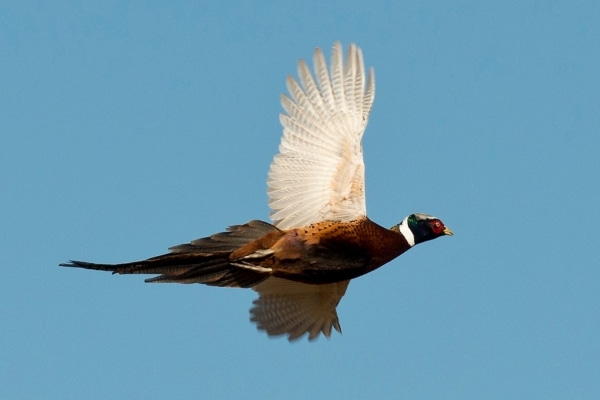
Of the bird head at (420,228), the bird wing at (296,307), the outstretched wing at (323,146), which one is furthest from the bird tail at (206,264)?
the bird head at (420,228)

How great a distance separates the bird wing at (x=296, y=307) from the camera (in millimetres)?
16516

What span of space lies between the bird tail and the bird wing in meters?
1.55

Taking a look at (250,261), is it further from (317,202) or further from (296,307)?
(296,307)

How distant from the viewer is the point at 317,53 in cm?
1502

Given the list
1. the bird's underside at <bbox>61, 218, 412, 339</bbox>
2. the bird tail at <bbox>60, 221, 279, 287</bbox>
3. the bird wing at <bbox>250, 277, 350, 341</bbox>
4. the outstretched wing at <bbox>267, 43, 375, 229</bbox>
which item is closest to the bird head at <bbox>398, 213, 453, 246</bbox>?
the bird's underside at <bbox>61, 218, 412, 339</bbox>

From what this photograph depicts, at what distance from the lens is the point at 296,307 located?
54.7 feet

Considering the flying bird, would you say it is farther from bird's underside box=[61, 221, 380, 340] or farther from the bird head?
the bird head

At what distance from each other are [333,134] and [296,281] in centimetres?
192

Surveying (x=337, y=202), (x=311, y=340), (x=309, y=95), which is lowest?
(x=311, y=340)

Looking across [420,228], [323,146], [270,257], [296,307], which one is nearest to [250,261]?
[270,257]

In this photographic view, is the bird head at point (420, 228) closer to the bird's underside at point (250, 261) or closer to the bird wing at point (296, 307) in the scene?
the bird's underside at point (250, 261)

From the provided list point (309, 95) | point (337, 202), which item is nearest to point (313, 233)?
point (337, 202)

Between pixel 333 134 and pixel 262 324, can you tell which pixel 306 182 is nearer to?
pixel 333 134

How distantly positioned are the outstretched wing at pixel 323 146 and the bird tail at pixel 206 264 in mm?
580
